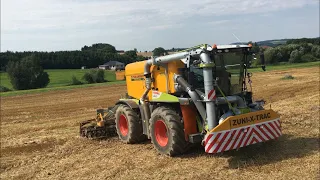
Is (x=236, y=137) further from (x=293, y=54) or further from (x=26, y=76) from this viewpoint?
(x=26, y=76)

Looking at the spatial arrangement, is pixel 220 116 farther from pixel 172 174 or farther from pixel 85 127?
pixel 85 127

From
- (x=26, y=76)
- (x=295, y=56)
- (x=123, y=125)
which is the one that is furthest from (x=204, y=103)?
(x=26, y=76)

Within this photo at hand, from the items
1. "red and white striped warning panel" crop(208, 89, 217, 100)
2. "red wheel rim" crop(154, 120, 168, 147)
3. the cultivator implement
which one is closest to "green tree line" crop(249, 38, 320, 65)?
the cultivator implement

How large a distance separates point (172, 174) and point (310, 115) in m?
6.47

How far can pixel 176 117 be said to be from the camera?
7824 mm

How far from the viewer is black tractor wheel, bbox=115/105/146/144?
9617mm

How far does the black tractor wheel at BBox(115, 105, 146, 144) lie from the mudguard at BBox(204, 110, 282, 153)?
2.92 metres

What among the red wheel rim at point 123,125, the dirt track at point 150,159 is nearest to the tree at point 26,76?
the dirt track at point 150,159

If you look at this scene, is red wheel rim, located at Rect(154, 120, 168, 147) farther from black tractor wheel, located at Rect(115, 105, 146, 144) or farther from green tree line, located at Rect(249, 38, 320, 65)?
green tree line, located at Rect(249, 38, 320, 65)

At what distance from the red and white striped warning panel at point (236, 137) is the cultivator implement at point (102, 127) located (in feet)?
15.0

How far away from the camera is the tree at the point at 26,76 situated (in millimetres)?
58156

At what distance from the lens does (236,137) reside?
23.4 ft

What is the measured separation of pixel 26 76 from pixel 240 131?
2257 inches

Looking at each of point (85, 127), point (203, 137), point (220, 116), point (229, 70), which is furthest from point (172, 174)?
point (85, 127)
